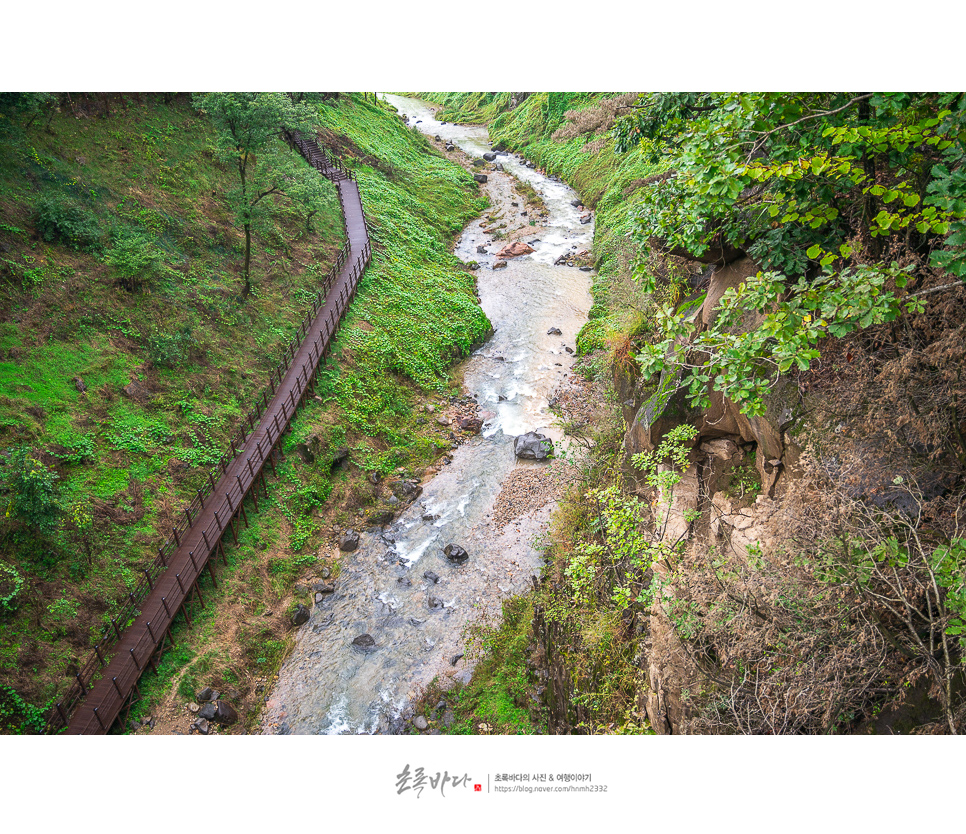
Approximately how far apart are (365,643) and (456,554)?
9.42 ft

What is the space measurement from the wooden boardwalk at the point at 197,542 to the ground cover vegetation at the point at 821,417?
7.96 m

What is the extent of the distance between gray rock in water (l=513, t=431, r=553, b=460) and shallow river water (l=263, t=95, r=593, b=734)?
0.35m

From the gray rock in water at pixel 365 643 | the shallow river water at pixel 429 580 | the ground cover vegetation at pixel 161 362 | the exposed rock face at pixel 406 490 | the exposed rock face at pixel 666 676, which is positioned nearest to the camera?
the exposed rock face at pixel 666 676

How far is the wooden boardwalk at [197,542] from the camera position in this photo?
8627 millimetres

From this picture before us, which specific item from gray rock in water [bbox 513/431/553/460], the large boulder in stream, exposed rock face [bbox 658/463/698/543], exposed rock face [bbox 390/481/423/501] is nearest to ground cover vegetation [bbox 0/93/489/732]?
exposed rock face [bbox 390/481/423/501]

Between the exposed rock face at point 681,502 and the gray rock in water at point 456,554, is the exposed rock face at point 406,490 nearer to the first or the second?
the gray rock in water at point 456,554

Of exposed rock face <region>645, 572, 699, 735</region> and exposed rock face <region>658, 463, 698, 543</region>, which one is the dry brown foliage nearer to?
exposed rock face <region>658, 463, 698, 543</region>

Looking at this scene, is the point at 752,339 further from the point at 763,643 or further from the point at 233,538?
the point at 233,538

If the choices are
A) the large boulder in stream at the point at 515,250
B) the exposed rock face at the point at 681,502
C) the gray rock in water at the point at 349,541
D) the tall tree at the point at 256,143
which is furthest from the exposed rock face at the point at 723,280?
the large boulder in stream at the point at 515,250

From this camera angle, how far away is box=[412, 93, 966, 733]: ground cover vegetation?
448cm

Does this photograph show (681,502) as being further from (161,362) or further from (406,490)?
(161,362)

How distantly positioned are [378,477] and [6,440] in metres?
8.08

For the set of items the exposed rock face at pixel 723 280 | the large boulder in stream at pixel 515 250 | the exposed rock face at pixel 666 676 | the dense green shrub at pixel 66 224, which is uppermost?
the dense green shrub at pixel 66 224
